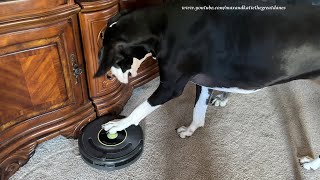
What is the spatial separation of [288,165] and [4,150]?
1040 millimetres

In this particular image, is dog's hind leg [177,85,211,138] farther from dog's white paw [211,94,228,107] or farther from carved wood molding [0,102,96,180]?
carved wood molding [0,102,96,180]

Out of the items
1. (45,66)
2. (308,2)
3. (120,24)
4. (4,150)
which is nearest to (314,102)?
(308,2)

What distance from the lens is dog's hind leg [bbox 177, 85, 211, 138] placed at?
1.31 m

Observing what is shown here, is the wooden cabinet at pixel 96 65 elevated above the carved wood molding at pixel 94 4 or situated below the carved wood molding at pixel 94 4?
below

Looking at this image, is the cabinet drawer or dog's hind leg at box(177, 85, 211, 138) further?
dog's hind leg at box(177, 85, 211, 138)

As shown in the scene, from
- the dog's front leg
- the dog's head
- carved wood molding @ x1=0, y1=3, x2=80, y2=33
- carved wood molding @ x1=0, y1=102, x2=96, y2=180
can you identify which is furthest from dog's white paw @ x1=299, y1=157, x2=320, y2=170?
carved wood molding @ x1=0, y1=3, x2=80, y2=33

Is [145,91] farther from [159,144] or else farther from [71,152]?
[71,152]

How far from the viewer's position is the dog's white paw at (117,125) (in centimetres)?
122

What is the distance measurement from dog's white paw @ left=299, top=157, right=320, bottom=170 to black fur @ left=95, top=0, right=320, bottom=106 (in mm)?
382

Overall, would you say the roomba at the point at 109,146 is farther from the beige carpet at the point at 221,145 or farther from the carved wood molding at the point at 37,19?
the carved wood molding at the point at 37,19

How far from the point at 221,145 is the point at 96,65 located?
595 millimetres

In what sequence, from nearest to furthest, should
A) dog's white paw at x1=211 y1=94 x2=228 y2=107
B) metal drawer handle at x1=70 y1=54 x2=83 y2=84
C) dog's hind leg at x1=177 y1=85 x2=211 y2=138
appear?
metal drawer handle at x1=70 y1=54 x2=83 y2=84 → dog's hind leg at x1=177 y1=85 x2=211 y2=138 → dog's white paw at x1=211 y1=94 x2=228 y2=107

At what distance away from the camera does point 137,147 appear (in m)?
1.25

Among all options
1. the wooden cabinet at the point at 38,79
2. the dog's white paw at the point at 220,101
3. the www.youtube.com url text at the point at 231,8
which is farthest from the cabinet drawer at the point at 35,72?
the dog's white paw at the point at 220,101
